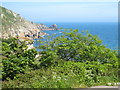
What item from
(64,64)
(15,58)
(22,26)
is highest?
(22,26)

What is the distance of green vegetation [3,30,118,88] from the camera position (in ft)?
11.4

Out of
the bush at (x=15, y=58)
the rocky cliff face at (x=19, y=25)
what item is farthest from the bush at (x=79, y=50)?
the rocky cliff face at (x=19, y=25)

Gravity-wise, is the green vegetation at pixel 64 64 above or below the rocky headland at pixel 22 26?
below

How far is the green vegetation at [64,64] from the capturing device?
3.47m

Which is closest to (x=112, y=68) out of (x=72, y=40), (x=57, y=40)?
(x=72, y=40)

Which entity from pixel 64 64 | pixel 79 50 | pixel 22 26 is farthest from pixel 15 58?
pixel 22 26

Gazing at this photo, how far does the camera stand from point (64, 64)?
4.09m

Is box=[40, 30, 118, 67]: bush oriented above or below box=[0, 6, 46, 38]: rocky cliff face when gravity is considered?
below

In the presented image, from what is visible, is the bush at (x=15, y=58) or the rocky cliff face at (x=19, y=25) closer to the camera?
the bush at (x=15, y=58)

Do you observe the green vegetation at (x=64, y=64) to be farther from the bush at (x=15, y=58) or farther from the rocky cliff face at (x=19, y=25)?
the rocky cliff face at (x=19, y=25)

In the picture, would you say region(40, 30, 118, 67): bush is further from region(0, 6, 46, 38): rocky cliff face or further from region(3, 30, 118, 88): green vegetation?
region(0, 6, 46, 38): rocky cliff face

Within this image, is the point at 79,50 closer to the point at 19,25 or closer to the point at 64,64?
the point at 64,64

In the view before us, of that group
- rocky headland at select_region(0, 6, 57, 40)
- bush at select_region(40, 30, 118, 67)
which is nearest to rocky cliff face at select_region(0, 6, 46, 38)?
rocky headland at select_region(0, 6, 57, 40)

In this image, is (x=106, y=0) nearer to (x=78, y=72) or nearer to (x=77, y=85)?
(x=78, y=72)
